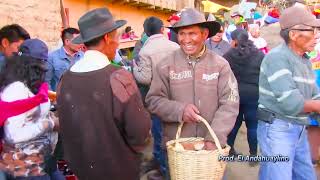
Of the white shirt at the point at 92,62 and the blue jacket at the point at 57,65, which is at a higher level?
the white shirt at the point at 92,62

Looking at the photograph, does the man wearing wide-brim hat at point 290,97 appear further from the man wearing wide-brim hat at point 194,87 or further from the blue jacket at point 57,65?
the blue jacket at point 57,65

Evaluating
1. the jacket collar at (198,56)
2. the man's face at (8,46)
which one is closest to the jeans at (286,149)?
the jacket collar at (198,56)

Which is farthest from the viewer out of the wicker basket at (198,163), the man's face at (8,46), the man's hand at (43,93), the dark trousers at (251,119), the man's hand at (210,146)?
the dark trousers at (251,119)

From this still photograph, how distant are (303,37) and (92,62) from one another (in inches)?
69.5

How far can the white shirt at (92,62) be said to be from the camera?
2672mm

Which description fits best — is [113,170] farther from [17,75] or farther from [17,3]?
[17,3]

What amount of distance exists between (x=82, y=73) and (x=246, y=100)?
361 centimetres

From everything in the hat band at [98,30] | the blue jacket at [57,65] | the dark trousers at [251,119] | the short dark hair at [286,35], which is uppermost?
the hat band at [98,30]

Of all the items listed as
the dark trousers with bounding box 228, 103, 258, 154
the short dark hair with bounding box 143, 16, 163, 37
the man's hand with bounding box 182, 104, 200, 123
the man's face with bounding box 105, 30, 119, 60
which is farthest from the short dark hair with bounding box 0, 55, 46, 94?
the dark trousers with bounding box 228, 103, 258, 154

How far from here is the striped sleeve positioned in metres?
3.18

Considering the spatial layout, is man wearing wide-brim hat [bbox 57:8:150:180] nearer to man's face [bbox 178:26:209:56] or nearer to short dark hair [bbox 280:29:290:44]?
man's face [bbox 178:26:209:56]

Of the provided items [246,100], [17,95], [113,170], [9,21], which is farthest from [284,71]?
[9,21]

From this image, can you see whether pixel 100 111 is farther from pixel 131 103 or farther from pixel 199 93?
pixel 199 93

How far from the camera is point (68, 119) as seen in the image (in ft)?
9.12
